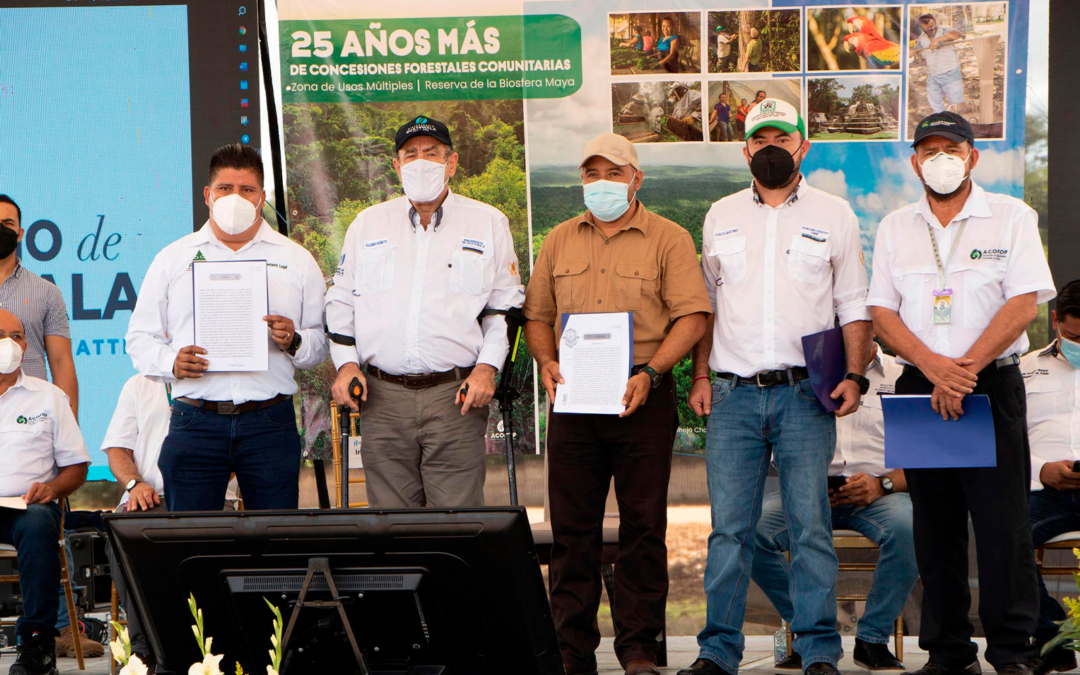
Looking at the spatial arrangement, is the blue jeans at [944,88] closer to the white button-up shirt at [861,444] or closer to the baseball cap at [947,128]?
the white button-up shirt at [861,444]

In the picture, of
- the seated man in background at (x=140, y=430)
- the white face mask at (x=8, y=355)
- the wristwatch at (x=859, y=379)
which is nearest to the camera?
the wristwatch at (x=859, y=379)

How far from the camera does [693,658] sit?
4.11 metres

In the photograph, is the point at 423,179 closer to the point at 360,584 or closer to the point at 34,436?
the point at 34,436

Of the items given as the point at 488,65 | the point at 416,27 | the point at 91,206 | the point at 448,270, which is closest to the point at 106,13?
the point at 91,206

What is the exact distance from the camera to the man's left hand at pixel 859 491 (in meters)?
4.03

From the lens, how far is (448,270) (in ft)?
11.7

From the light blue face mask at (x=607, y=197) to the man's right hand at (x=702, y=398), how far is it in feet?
2.09

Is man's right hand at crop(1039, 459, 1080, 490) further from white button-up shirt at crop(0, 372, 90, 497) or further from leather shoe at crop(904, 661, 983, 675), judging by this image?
white button-up shirt at crop(0, 372, 90, 497)

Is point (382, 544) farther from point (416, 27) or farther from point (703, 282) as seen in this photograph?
point (416, 27)

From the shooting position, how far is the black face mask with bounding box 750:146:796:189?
3395 mm

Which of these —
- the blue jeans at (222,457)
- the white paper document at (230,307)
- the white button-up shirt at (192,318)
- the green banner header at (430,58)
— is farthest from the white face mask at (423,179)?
the green banner header at (430,58)

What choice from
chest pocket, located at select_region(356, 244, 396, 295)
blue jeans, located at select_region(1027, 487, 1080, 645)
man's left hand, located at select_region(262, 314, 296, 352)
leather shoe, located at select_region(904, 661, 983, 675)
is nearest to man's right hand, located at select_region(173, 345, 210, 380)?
man's left hand, located at select_region(262, 314, 296, 352)

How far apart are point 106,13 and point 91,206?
36.4 inches

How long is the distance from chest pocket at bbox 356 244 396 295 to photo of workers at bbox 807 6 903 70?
231 centimetres
